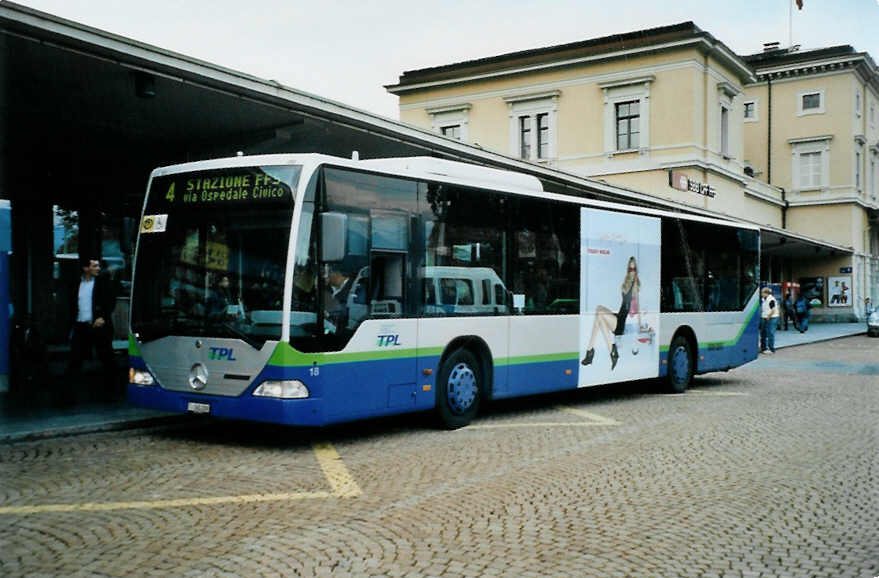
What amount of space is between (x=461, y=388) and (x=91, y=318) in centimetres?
509

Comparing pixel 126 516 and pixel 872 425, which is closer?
pixel 126 516

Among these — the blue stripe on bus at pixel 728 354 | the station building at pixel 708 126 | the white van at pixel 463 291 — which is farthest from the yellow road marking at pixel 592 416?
the station building at pixel 708 126

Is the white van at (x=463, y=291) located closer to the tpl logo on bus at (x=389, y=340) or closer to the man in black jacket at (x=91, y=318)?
the tpl logo on bus at (x=389, y=340)

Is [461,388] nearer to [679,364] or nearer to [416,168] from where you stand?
[416,168]

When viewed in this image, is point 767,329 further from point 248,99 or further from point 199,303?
point 199,303

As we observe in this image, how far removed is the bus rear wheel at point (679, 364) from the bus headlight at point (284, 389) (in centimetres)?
806

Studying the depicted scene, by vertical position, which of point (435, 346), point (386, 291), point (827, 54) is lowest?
point (435, 346)

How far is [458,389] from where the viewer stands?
10602 mm

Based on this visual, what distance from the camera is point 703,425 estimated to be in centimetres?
1113

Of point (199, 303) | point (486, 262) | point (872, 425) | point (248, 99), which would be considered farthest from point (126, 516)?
point (872, 425)

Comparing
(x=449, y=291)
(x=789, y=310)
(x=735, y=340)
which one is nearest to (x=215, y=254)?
(x=449, y=291)

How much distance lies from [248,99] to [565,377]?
229 inches

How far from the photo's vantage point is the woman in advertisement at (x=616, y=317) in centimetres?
1308

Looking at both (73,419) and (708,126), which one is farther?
(708,126)
